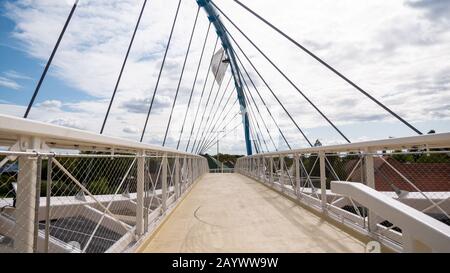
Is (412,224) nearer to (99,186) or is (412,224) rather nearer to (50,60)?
(99,186)

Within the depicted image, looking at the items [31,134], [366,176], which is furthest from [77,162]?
[366,176]

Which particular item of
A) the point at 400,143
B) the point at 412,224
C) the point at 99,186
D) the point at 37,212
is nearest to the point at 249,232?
the point at 400,143

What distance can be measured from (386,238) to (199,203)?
460 centimetres

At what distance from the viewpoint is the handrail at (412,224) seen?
3.06ft

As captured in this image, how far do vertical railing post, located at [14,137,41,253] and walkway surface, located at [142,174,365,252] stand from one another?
1.98 metres

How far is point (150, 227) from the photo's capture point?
4387 millimetres

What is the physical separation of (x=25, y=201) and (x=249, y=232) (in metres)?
3.17

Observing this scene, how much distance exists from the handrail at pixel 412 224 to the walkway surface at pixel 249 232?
2.62 meters

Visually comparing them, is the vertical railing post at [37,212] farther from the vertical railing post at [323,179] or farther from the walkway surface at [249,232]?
the vertical railing post at [323,179]

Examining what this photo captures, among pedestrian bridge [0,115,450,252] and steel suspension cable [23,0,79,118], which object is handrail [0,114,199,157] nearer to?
pedestrian bridge [0,115,450,252]

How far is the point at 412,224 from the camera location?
1.03m

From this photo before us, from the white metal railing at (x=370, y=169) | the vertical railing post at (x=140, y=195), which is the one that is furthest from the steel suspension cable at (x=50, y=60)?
the white metal railing at (x=370, y=169)
